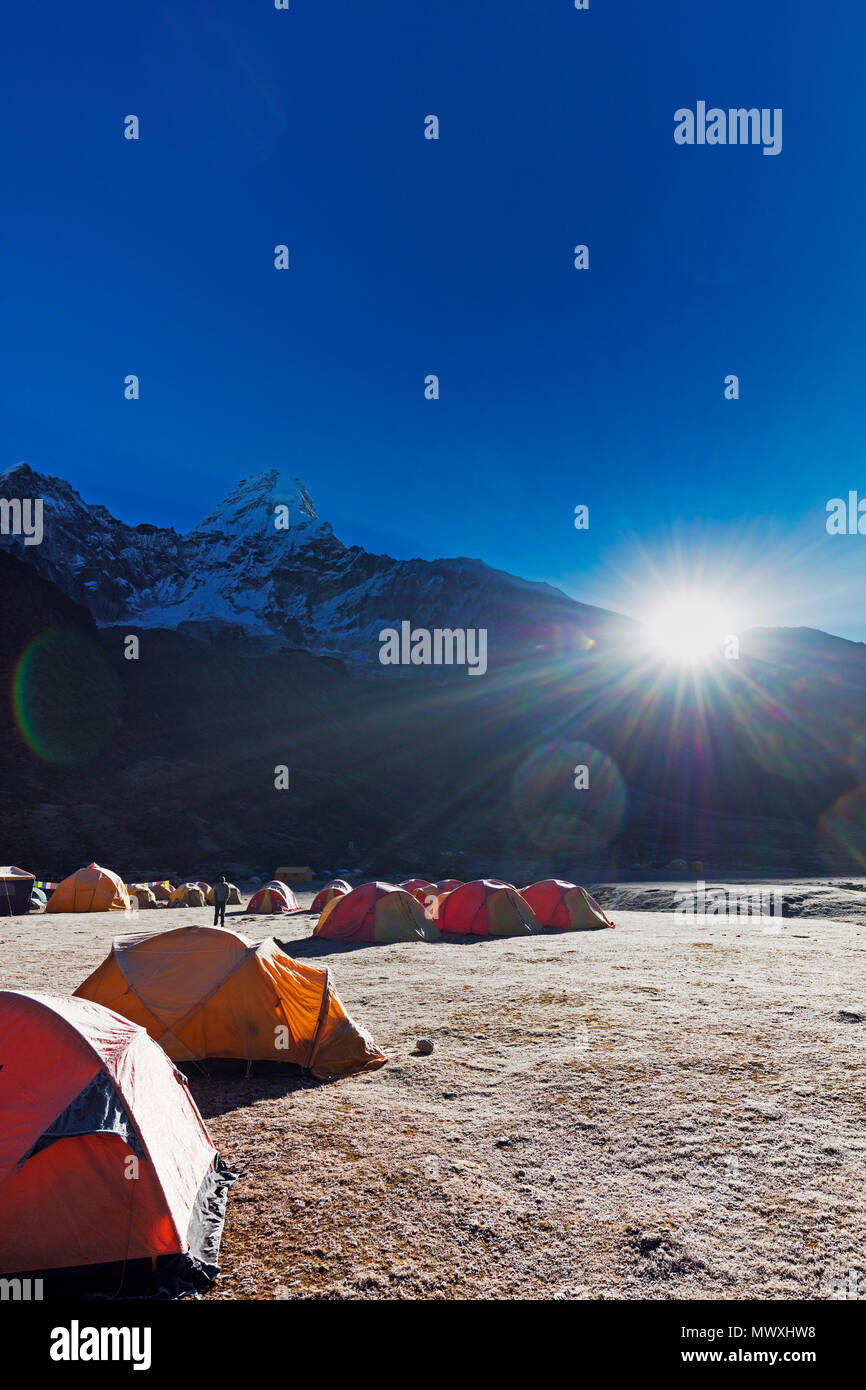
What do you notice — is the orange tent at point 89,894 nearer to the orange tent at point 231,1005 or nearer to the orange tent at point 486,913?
the orange tent at point 486,913

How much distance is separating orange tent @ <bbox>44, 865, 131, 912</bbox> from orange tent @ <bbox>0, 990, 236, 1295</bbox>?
1079 inches

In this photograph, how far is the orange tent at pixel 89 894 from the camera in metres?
28.9

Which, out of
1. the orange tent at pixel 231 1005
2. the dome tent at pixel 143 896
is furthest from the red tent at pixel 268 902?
the orange tent at pixel 231 1005

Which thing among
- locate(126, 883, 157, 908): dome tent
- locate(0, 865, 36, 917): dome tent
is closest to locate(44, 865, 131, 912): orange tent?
locate(0, 865, 36, 917): dome tent

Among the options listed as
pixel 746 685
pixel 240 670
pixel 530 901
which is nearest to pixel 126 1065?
pixel 530 901

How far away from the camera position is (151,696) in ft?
279

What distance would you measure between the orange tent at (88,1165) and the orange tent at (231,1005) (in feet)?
9.98

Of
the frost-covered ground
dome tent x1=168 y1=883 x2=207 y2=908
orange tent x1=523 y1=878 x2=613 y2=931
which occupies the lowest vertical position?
dome tent x1=168 y1=883 x2=207 y2=908

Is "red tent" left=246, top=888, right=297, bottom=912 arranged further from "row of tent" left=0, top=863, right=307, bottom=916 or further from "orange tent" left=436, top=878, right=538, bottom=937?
"orange tent" left=436, top=878, right=538, bottom=937

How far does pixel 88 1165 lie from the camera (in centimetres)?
450

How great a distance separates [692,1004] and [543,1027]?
2898 millimetres

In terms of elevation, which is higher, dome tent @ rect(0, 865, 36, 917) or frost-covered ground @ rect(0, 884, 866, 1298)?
frost-covered ground @ rect(0, 884, 866, 1298)

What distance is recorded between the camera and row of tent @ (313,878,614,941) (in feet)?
62.3
